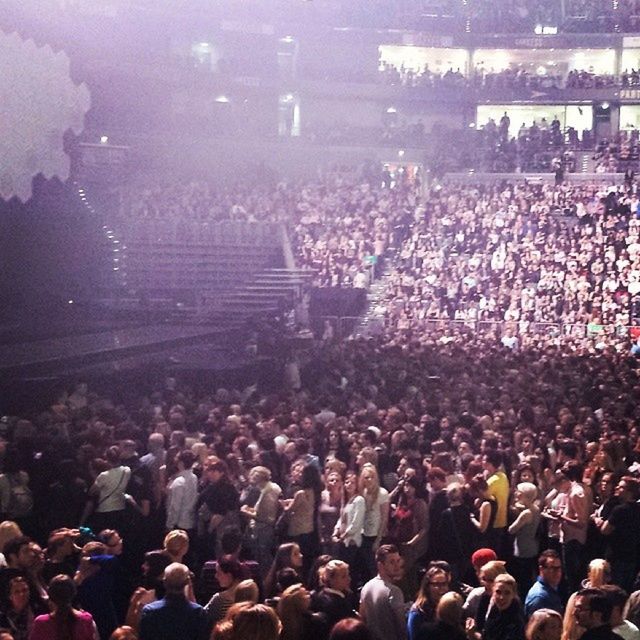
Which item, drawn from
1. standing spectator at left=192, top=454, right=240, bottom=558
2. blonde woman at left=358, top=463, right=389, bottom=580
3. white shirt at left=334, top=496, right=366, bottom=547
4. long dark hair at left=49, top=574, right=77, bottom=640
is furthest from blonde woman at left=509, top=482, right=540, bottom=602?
long dark hair at left=49, top=574, right=77, bottom=640

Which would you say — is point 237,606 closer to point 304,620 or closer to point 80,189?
point 304,620

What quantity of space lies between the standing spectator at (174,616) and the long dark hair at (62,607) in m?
0.37

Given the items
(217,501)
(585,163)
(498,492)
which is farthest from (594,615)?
(585,163)

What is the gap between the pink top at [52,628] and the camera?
21.0ft

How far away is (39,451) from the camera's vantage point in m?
11.0

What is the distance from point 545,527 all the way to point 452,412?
14.6 feet

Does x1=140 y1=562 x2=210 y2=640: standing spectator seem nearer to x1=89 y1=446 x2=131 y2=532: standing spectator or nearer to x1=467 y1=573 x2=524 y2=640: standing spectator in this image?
x1=467 y1=573 x2=524 y2=640: standing spectator

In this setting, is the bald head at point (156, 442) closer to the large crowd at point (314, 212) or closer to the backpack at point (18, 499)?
the backpack at point (18, 499)

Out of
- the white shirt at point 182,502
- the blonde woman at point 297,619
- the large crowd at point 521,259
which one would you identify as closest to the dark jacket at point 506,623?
the blonde woman at point 297,619

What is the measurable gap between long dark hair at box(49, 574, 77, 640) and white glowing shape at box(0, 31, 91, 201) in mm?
22199

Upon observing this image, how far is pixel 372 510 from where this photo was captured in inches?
380

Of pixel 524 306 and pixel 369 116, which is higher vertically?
pixel 369 116

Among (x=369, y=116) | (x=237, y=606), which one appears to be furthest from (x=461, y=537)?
(x=369, y=116)

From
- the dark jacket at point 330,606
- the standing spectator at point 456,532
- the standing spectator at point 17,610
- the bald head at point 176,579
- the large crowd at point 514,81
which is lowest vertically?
the standing spectator at point 456,532
